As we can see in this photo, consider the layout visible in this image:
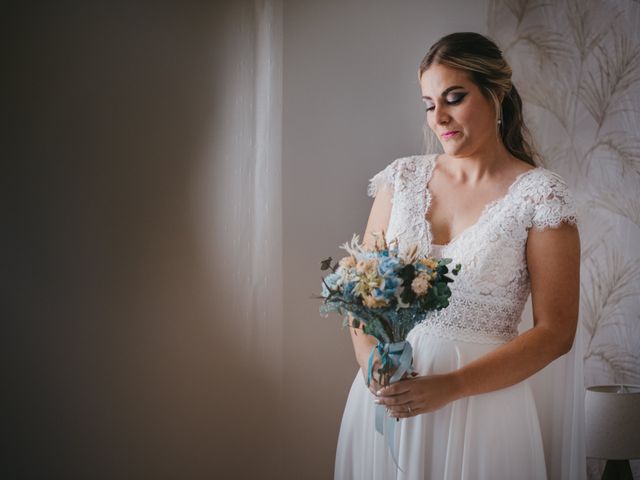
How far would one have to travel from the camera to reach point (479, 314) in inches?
74.3

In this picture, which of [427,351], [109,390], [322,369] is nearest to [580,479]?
[427,351]

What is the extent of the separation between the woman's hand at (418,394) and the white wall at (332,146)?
78 cm

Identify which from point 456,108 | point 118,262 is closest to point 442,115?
point 456,108

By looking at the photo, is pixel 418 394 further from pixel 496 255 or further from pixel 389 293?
pixel 496 255

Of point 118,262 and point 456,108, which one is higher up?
point 456,108

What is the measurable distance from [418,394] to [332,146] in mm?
1096

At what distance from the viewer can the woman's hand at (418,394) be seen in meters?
1.72

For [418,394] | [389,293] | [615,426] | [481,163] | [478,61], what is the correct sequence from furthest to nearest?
[615,426] → [481,163] → [478,61] → [418,394] → [389,293]

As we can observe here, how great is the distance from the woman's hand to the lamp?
0.74m

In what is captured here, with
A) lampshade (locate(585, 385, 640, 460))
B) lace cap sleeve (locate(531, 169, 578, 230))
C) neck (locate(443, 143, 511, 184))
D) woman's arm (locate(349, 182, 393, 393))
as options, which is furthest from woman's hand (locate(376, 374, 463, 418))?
lampshade (locate(585, 385, 640, 460))

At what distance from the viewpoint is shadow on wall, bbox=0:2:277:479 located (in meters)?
2.07

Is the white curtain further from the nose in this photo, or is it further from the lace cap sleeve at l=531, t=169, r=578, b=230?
the lace cap sleeve at l=531, t=169, r=578, b=230

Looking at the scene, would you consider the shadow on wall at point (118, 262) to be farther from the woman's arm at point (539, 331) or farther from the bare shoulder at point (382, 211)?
the woman's arm at point (539, 331)

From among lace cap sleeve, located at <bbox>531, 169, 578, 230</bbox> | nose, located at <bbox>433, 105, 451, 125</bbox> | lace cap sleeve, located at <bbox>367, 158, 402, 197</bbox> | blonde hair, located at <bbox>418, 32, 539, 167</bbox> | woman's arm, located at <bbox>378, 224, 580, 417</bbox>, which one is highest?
blonde hair, located at <bbox>418, 32, 539, 167</bbox>
